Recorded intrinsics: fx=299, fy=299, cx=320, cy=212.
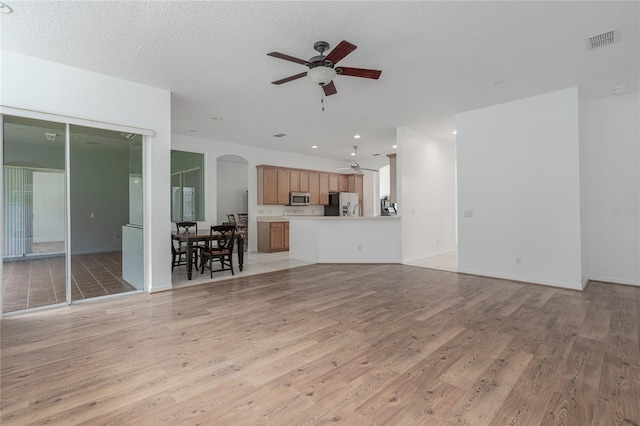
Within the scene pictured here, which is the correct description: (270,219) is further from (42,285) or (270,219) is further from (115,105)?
(42,285)

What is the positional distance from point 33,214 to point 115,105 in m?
1.72

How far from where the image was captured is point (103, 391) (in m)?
1.95

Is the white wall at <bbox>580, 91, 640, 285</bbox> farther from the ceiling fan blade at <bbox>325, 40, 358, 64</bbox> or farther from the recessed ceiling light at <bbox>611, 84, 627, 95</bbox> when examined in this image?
the ceiling fan blade at <bbox>325, 40, 358, 64</bbox>

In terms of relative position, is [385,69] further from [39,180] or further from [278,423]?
[39,180]

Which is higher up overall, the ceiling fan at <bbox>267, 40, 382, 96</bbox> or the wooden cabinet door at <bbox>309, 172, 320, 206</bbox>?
the ceiling fan at <bbox>267, 40, 382, 96</bbox>

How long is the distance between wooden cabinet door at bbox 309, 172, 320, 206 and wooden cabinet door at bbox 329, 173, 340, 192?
1.85 ft

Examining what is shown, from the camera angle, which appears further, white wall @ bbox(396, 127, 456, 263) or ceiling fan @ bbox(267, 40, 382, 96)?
white wall @ bbox(396, 127, 456, 263)

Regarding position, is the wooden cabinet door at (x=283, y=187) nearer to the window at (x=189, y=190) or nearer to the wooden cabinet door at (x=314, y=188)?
the wooden cabinet door at (x=314, y=188)

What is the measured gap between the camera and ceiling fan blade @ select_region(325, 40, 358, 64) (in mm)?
2572

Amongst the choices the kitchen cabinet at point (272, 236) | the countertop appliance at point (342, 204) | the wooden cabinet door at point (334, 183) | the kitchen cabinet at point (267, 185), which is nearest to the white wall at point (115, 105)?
the kitchen cabinet at point (272, 236)

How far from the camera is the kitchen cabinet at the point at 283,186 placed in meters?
8.55

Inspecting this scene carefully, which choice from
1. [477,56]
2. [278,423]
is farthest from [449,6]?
[278,423]

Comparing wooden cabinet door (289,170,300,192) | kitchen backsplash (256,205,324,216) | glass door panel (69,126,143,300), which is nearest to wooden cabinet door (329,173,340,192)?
kitchen backsplash (256,205,324,216)

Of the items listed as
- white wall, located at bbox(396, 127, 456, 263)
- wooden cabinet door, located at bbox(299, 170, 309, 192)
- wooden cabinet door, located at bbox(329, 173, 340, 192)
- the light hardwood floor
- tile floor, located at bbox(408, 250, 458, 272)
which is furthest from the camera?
wooden cabinet door, located at bbox(329, 173, 340, 192)
